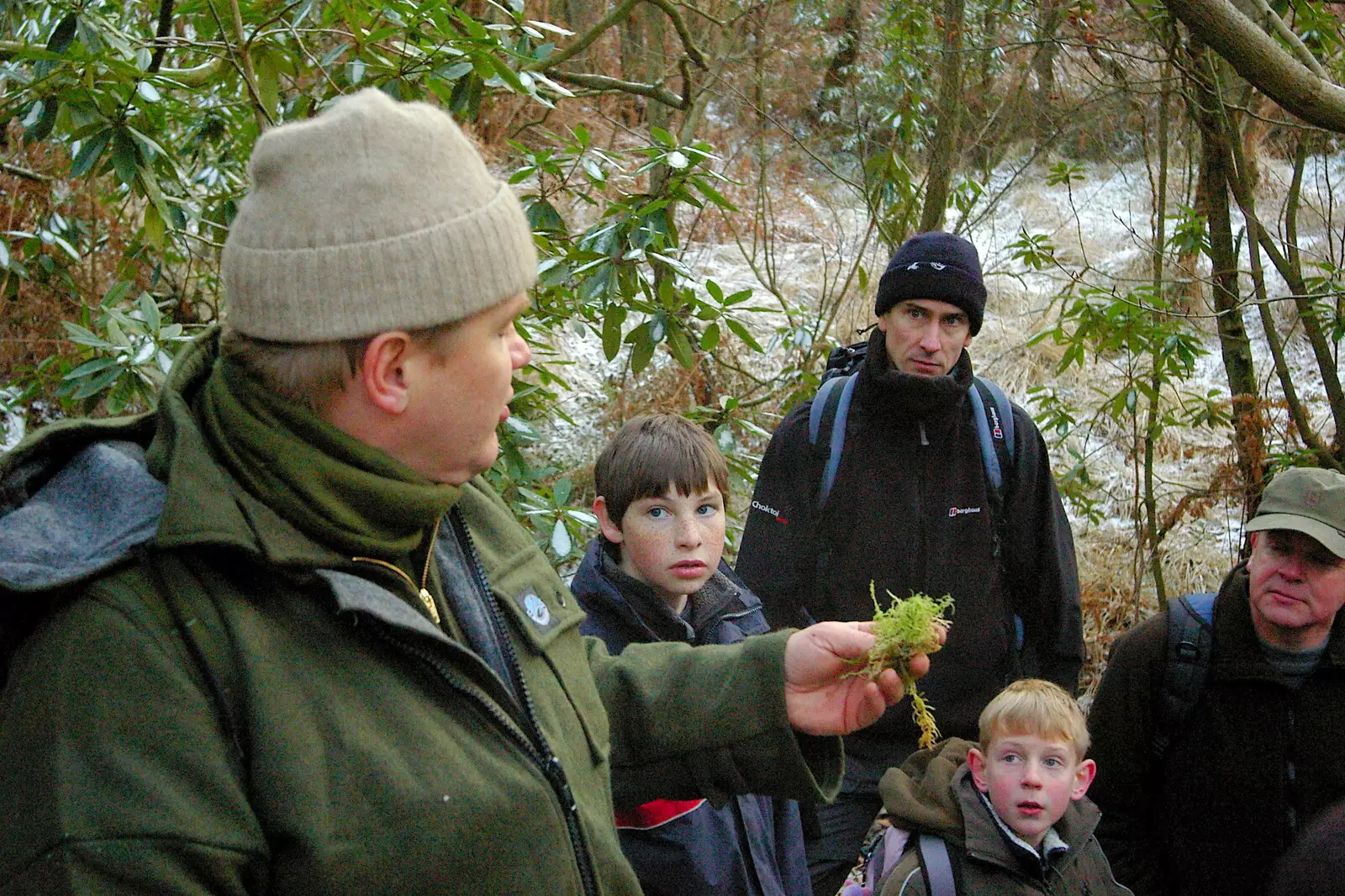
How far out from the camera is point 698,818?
2465 mm

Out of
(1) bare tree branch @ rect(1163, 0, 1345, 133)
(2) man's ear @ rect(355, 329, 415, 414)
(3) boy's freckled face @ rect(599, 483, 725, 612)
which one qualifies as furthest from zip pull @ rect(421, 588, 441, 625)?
(1) bare tree branch @ rect(1163, 0, 1345, 133)

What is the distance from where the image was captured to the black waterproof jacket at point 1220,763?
3.00 metres

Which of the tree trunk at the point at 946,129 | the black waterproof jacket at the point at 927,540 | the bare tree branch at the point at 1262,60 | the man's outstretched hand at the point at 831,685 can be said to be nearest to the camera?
the man's outstretched hand at the point at 831,685

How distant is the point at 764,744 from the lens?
1876 mm

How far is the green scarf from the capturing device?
4.43ft

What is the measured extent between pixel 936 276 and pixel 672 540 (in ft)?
4.76

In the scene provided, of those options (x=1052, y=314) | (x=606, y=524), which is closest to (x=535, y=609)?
(x=606, y=524)

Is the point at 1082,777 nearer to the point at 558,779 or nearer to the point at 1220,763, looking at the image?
the point at 1220,763

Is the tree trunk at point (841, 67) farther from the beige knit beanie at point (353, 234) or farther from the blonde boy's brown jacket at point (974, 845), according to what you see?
the beige knit beanie at point (353, 234)

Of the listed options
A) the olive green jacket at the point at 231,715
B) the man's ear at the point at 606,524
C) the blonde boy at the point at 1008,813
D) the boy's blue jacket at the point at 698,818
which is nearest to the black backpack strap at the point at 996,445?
the blonde boy at the point at 1008,813

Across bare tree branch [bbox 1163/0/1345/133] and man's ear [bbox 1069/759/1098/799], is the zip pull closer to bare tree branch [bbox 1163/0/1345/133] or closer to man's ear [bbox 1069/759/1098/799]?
bare tree branch [bbox 1163/0/1345/133]

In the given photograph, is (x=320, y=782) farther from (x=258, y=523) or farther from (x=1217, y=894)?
(x=1217, y=894)

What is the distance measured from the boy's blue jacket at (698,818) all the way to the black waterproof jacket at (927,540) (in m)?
0.57

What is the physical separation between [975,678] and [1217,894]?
866 mm
